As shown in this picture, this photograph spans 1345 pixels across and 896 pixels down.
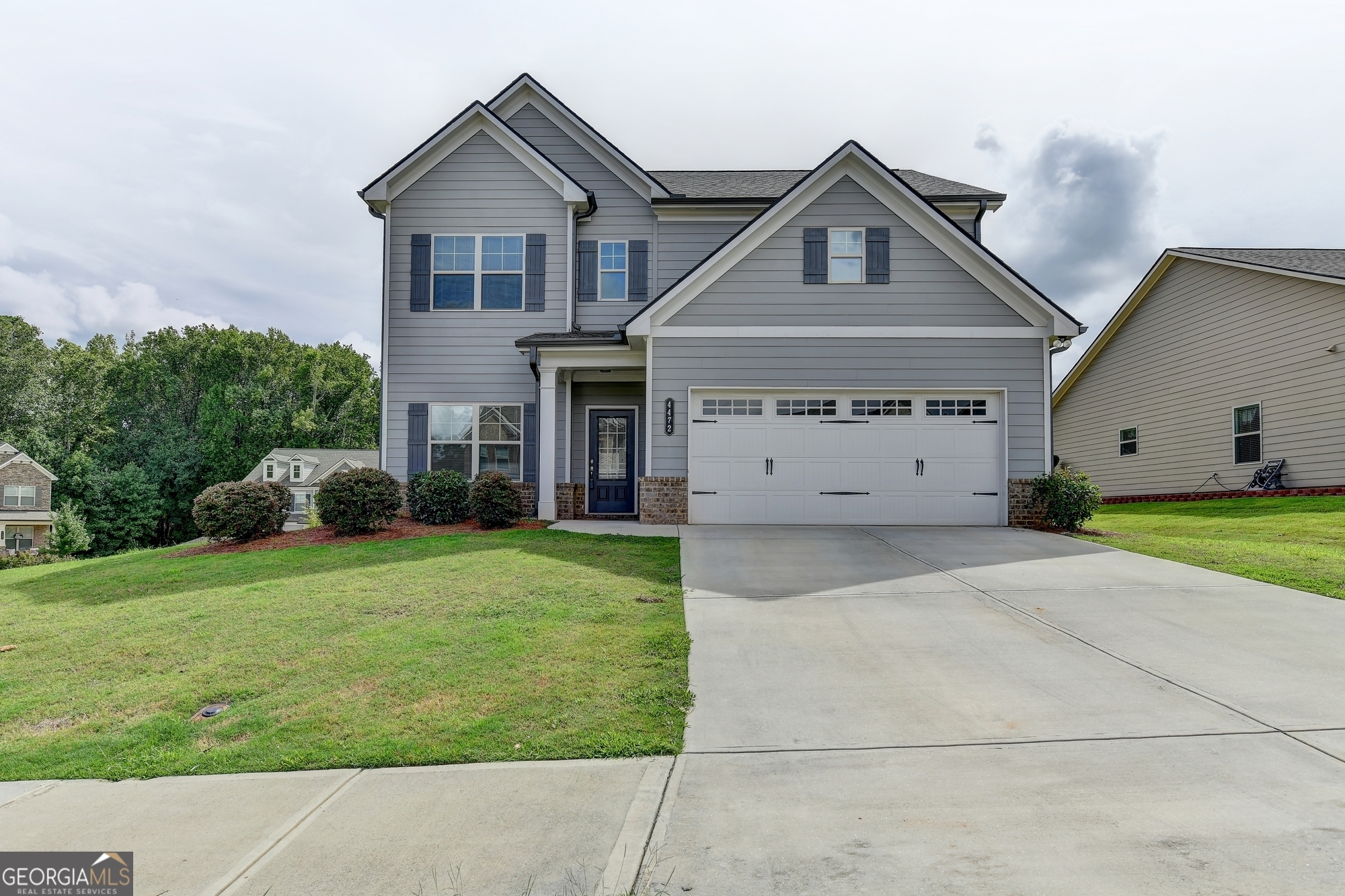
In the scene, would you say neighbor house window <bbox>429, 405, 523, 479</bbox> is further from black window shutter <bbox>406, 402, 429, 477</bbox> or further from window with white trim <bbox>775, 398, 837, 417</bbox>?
window with white trim <bbox>775, 398, 837, 417</bbox>

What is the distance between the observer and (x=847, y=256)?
13.0 metres

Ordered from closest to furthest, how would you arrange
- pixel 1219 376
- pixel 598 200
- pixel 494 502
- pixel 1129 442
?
1. pixel 494 502
2. pixel 598 200
3. pixel 1219 376
4. pixel 1129 442

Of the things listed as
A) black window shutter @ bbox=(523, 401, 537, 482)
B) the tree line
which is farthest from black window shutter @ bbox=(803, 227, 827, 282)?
the tree line

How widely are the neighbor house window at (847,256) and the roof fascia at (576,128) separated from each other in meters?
3.97

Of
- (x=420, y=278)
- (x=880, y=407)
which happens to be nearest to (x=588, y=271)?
(x=420, y=278)

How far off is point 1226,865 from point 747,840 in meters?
1.82

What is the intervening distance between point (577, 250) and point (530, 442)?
4.06m

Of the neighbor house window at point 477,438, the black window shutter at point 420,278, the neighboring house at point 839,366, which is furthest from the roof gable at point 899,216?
the black window shutter at point 420,278

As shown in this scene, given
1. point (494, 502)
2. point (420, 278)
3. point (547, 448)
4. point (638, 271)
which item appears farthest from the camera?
point (638, 271)

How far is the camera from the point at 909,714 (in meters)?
4.54

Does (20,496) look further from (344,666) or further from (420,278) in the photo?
(344,666)

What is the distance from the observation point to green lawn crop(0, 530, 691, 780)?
14.0 ft

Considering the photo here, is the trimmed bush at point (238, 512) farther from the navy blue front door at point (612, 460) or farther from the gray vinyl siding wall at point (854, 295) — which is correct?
the gray vinyl siding wall at point (854, 295)

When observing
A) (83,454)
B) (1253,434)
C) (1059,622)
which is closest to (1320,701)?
(1059,622)
